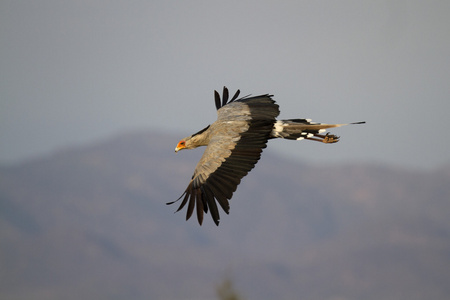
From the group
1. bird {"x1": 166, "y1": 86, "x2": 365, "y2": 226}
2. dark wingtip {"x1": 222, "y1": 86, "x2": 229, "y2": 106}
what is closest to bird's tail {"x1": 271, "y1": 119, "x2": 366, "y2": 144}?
bird {"x1": 166, "y1": 86, "x2": 365, "y2": 226}

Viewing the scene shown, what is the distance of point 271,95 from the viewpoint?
65.5 feet

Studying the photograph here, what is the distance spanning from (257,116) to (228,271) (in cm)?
2062

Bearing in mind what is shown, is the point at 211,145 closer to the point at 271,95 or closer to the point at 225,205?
the point at 225,205

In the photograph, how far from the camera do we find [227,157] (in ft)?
55.6

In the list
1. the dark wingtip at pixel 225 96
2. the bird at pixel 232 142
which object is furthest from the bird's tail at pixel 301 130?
the dark wingtip at pixel 225 96

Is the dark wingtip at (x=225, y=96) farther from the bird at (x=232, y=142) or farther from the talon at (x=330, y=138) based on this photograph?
the talon at (x=330, y=138)

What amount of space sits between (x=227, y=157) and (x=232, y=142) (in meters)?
0.53

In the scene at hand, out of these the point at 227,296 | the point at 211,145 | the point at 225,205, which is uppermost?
the point at 211,145

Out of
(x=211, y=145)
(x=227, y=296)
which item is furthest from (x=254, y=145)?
(x=227, y=296)

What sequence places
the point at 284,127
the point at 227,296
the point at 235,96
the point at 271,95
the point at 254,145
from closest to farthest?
the point at 254,145, the point at 284,127, the point at 271,95, the point at 235,96, the point at 227,296

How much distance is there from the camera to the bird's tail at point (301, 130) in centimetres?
1831

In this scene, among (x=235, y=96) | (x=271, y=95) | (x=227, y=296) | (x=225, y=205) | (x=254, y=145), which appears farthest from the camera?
(x=227, y=296)

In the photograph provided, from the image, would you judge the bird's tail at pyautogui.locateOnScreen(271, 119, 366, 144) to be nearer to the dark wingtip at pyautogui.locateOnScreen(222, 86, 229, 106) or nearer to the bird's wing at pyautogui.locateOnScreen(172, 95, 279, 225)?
the bird's wing at pyautogui.locateOnScreen(172, 95, 279, 225)

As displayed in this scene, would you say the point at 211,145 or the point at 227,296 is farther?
the point at 227,296
